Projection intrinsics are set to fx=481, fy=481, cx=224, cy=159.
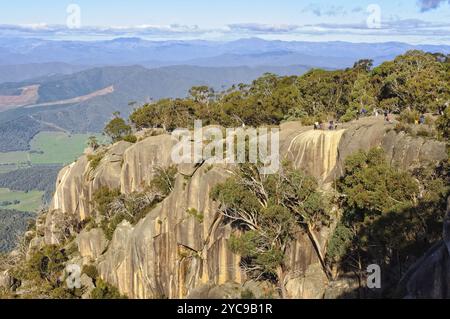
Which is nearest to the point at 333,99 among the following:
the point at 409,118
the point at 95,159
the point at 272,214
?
the point at 409,118

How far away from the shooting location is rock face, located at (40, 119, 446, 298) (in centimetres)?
3114

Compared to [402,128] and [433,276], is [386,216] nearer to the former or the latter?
[433,276]

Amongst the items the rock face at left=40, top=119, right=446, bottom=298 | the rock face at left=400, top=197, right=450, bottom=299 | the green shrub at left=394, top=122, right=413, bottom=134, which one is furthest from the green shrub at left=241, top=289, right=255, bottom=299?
the green shrub at left=394, top=122, right=413, bottom=134

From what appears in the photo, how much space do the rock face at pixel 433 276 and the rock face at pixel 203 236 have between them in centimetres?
903

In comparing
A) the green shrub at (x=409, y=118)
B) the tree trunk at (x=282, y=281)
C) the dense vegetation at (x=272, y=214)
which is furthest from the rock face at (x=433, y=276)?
the green shrub at (x=409, y=118)

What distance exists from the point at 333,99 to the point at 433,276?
42.1m

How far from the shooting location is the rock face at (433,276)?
61.9 feet

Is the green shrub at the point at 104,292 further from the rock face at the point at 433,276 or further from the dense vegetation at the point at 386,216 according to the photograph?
the rock face at the point at 433,276

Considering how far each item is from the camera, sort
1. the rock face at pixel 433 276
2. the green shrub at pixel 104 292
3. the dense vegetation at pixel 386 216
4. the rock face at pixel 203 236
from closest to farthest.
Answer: the rock face at pixel 433 276
the dense vegetation at pixel 386 216
the rock face at pixel 203 236
the green shrub at pixel 104 292

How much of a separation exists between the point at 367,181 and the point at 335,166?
5.89 meters

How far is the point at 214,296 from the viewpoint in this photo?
32.3m

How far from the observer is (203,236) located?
3606 centimetres

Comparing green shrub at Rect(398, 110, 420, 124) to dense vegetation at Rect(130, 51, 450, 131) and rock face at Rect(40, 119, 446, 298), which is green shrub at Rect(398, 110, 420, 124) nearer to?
rock face at Rect(40, 119, 446, 298)
